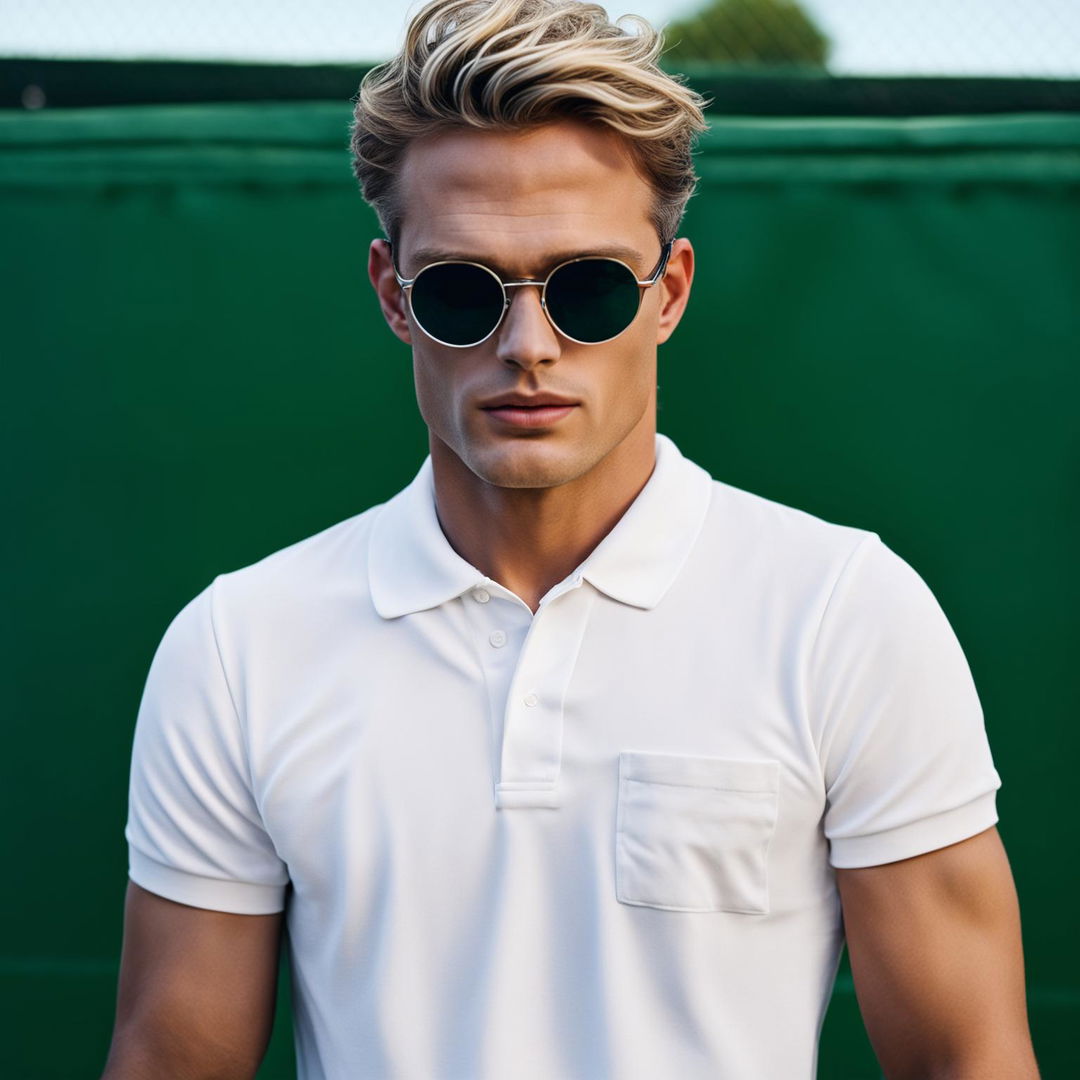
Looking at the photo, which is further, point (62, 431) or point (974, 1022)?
point (62, 431)

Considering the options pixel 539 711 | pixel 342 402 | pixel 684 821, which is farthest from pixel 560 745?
pixel 342 402

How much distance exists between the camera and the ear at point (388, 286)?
1.62m

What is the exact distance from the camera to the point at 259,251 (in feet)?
7.11

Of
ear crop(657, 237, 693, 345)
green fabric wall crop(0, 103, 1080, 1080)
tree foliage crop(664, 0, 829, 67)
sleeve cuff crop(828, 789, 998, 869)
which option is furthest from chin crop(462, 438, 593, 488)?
tree foliage crop(664, 0, 829, 67)

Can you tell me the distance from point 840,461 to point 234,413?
38.7 inches

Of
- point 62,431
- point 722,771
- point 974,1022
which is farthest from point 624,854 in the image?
point 62,431

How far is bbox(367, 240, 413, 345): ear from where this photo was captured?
1.62 meters

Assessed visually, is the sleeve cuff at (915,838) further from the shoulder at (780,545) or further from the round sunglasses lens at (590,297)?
the round sunglasses lens at (590,297)

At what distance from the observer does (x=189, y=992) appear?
155 cm

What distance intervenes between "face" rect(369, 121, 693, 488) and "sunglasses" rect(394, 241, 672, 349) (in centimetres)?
1

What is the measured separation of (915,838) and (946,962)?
0.43 ft

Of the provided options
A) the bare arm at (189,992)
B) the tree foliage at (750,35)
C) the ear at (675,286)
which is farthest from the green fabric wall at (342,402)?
the bare arm at (189,992)

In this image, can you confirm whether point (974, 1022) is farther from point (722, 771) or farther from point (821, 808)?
point (722, 771)

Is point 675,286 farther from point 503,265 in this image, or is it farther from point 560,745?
point 560,745
